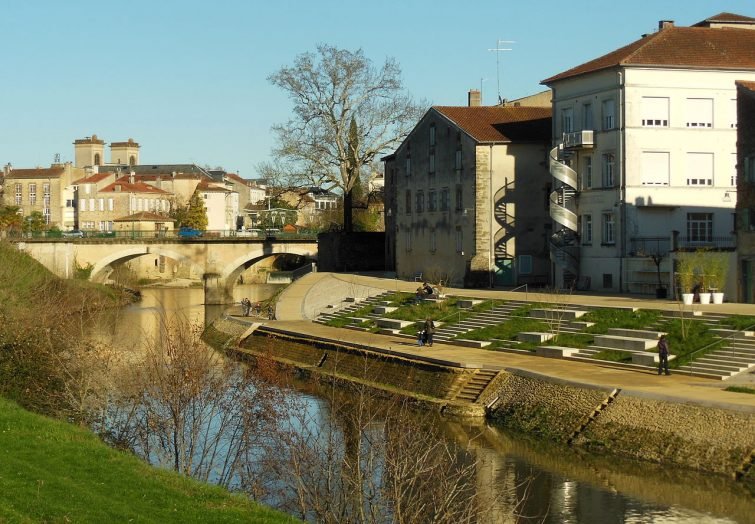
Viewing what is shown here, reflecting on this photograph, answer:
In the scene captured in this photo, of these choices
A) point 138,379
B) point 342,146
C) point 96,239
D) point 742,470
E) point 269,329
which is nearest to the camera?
point 742,470

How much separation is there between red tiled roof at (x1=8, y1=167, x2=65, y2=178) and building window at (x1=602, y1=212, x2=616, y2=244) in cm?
9574

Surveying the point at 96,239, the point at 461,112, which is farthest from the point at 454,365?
the point at 96,239

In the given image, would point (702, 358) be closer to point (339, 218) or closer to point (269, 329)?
point (269, 329)

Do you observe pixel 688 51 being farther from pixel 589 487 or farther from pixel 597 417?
pixel 589 487

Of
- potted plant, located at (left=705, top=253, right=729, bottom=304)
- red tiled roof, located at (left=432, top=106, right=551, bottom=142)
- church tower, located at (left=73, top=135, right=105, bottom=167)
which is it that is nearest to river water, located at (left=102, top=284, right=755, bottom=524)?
potted plant, located at (left=705, top=253, right=729, bottom=304)

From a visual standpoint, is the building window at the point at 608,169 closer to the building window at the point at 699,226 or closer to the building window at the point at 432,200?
the building window at the point at 699,226

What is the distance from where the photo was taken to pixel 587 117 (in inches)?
2267

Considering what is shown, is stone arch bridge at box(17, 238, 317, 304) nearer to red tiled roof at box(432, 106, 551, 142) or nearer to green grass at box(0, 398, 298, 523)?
red tiled roof at box(432, 106, 551, 142)

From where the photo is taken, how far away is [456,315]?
52.6 meters

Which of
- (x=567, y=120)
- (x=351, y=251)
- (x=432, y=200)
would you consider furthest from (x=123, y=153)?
(x=567, y=120)

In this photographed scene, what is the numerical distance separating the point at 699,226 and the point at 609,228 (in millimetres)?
3865

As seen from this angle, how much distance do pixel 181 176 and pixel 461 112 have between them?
8626 centimetres

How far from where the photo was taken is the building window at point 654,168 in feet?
180

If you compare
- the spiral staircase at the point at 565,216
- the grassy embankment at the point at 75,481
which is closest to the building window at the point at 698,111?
the spiral staircase at the point at 565,216
